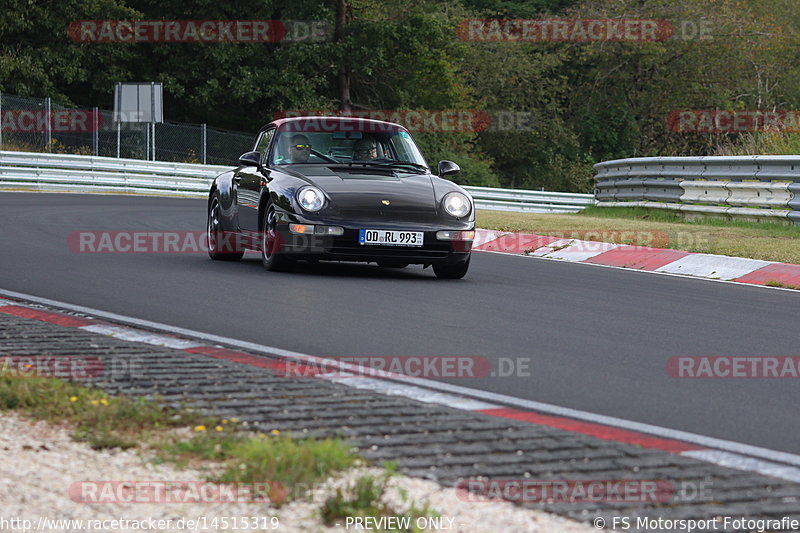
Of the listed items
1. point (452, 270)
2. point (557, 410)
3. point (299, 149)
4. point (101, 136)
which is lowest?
point (557, 410)

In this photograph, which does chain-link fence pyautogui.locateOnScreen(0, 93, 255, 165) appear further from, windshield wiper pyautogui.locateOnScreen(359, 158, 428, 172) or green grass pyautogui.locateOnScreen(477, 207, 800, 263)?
windshield wiper pyautogui.locateOnScreen(359, 158, 428, 172)

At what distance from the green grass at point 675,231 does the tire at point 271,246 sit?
501cm

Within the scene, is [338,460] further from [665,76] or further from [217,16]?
[665,76]

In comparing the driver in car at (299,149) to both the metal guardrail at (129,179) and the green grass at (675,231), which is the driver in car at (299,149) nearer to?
the green grass at (675,231)

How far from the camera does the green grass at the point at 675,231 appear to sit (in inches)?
537

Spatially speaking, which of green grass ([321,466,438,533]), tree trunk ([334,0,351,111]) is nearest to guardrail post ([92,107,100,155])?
tree trunk ([334,0,351,111])

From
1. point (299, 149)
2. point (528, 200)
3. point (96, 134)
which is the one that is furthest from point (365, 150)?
point (96, 134)

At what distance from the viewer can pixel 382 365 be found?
255 inches

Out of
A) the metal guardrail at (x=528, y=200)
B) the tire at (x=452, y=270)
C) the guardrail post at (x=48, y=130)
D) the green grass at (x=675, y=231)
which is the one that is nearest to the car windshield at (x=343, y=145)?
the tire at (x=452, y=270)

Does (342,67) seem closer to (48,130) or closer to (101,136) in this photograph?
(101,136)

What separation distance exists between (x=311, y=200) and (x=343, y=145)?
1.30 metres

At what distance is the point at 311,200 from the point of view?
35.5 feet

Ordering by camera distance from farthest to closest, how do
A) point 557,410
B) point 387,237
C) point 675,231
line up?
point 675,231 → point 387,237 → point 557,410

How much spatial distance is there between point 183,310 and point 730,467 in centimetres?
489
